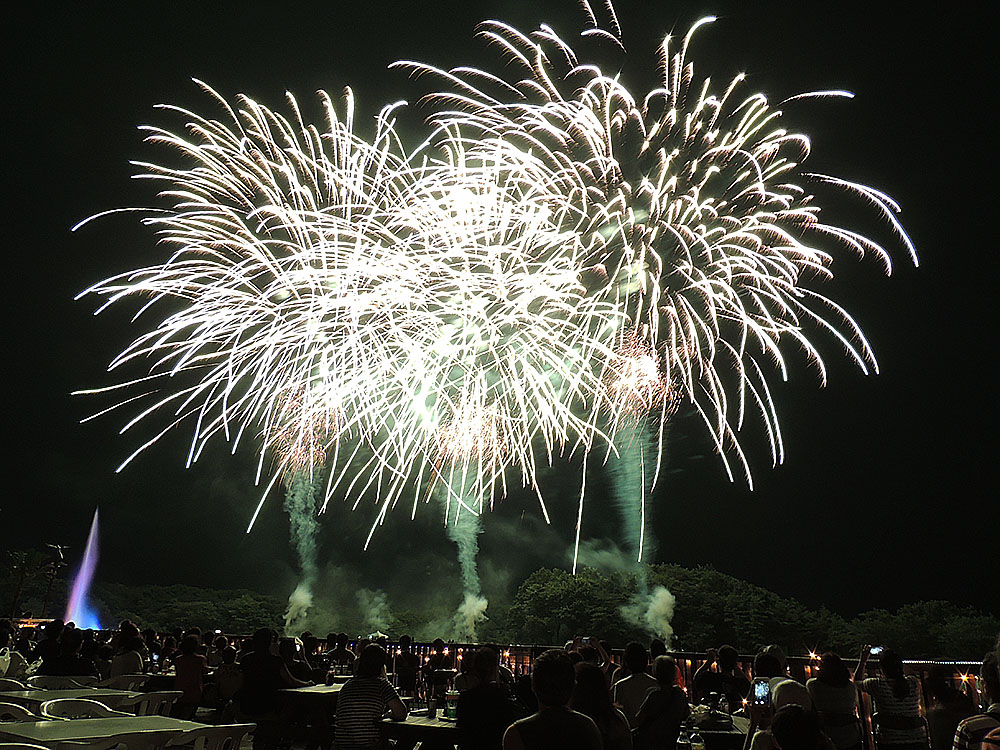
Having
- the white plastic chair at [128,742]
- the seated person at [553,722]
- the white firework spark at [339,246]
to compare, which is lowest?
the white plastic chair at [128,742]

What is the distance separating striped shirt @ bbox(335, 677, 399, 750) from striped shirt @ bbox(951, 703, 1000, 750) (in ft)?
12.3

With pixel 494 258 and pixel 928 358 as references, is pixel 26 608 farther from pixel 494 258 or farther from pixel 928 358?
pixel 928 358

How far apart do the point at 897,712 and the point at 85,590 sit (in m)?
55.0

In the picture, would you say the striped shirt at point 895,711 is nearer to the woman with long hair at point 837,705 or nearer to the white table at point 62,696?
the woman with long hair at point 837,705

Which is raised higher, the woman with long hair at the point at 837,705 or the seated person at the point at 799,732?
the seated person at the point at 799,732

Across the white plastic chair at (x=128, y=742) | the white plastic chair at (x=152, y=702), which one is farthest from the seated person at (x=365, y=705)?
the white plastic chair at (x=152, y=702)

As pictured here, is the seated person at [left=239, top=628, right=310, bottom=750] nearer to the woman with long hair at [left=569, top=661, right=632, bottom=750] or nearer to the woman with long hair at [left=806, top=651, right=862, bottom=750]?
the woman with long hair at [left=569, top=661, right=632, bottom=750]

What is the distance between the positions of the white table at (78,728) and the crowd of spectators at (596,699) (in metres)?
1.23

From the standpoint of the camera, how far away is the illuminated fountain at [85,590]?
48469 mm

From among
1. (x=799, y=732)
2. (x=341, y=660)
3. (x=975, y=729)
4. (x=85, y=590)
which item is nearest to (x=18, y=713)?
(x=799, y=732)

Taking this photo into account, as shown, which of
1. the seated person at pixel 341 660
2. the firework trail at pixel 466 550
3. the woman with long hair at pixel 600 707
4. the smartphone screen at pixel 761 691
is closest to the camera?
the woman with long hair at pixel 600 707

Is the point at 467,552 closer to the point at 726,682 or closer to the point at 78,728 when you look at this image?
the point at 726,682

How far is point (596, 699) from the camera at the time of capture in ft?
14.6

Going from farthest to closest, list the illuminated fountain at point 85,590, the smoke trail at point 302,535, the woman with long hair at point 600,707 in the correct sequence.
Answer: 1. the illuminated fountain at point 85,590
2. the smoke trail at point 302,535
3. the woman with long hair at point 600,707
